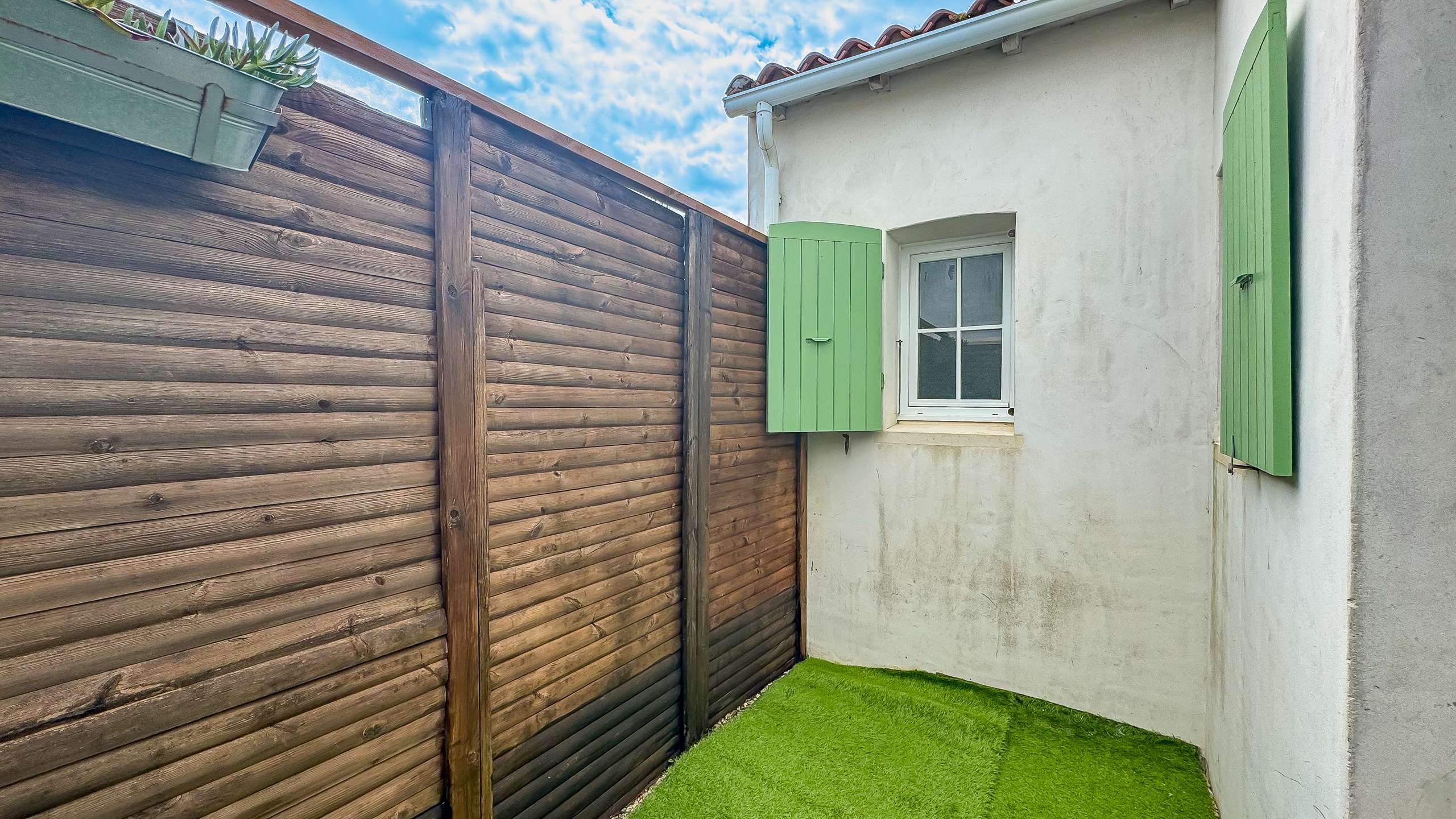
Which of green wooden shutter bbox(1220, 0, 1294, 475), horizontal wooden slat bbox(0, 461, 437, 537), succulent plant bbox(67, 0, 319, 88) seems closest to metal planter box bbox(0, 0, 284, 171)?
succulent plant bbox(67, 0, 319, 88)

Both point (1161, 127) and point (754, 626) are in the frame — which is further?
point (754, 626)

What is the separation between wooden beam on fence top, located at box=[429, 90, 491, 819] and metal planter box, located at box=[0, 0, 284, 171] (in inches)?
22.0

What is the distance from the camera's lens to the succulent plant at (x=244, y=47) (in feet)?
3.40

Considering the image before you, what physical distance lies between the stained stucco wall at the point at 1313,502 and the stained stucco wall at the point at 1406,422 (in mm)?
23

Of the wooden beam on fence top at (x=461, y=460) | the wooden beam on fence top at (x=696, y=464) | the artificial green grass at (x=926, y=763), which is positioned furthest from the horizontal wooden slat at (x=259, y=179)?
the artificial green grass at (x=926, y=763)

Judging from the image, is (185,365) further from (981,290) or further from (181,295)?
(981,290)

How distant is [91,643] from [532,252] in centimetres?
140

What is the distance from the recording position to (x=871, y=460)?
11.3 feet

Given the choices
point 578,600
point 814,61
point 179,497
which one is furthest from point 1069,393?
point 179,497

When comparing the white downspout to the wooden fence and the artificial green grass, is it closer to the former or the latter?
the wooden fence

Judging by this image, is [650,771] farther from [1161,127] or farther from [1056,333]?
[1161,127]

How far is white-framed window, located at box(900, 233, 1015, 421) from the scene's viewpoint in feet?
10.6

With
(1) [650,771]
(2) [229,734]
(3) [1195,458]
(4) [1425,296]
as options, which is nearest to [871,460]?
(3) [1195,458]

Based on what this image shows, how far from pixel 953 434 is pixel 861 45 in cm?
215
